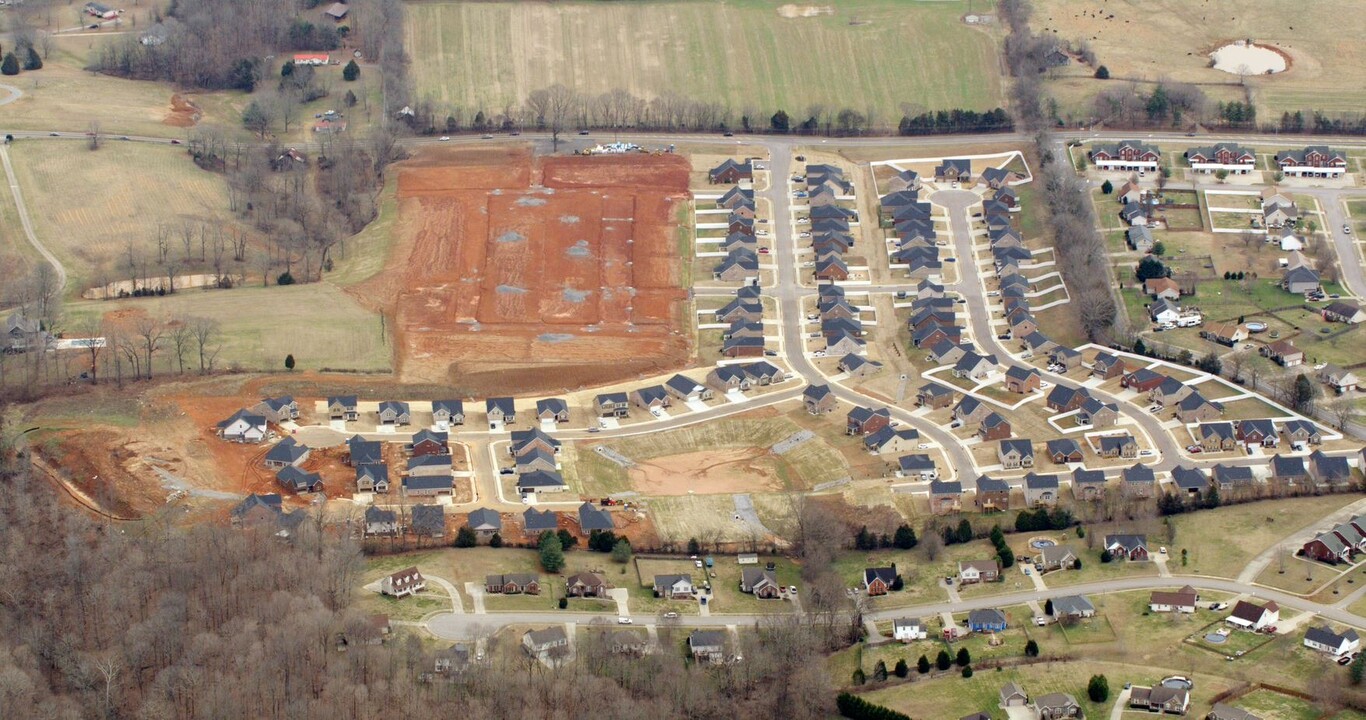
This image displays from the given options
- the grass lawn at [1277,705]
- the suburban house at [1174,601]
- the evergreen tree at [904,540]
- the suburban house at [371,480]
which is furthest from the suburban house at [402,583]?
the grass lawn at [1277,705]

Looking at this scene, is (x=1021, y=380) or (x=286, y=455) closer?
(x=286, y=455)

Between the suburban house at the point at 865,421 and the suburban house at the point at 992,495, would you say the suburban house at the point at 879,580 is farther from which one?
the suburban house at the point at 865,421

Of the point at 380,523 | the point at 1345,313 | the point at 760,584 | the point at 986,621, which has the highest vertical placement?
the point at 1345,313

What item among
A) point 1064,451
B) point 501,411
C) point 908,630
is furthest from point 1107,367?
point 501,411

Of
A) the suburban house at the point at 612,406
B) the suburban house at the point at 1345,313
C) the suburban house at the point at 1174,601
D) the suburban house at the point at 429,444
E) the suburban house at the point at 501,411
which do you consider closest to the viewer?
the suburban house at the point at 1174,601

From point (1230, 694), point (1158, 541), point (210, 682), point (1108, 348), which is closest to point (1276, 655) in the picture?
point (1230, 694)

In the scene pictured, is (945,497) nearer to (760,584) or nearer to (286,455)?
(760,584)

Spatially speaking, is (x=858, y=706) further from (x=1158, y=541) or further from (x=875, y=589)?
(x=1158, y=541)
